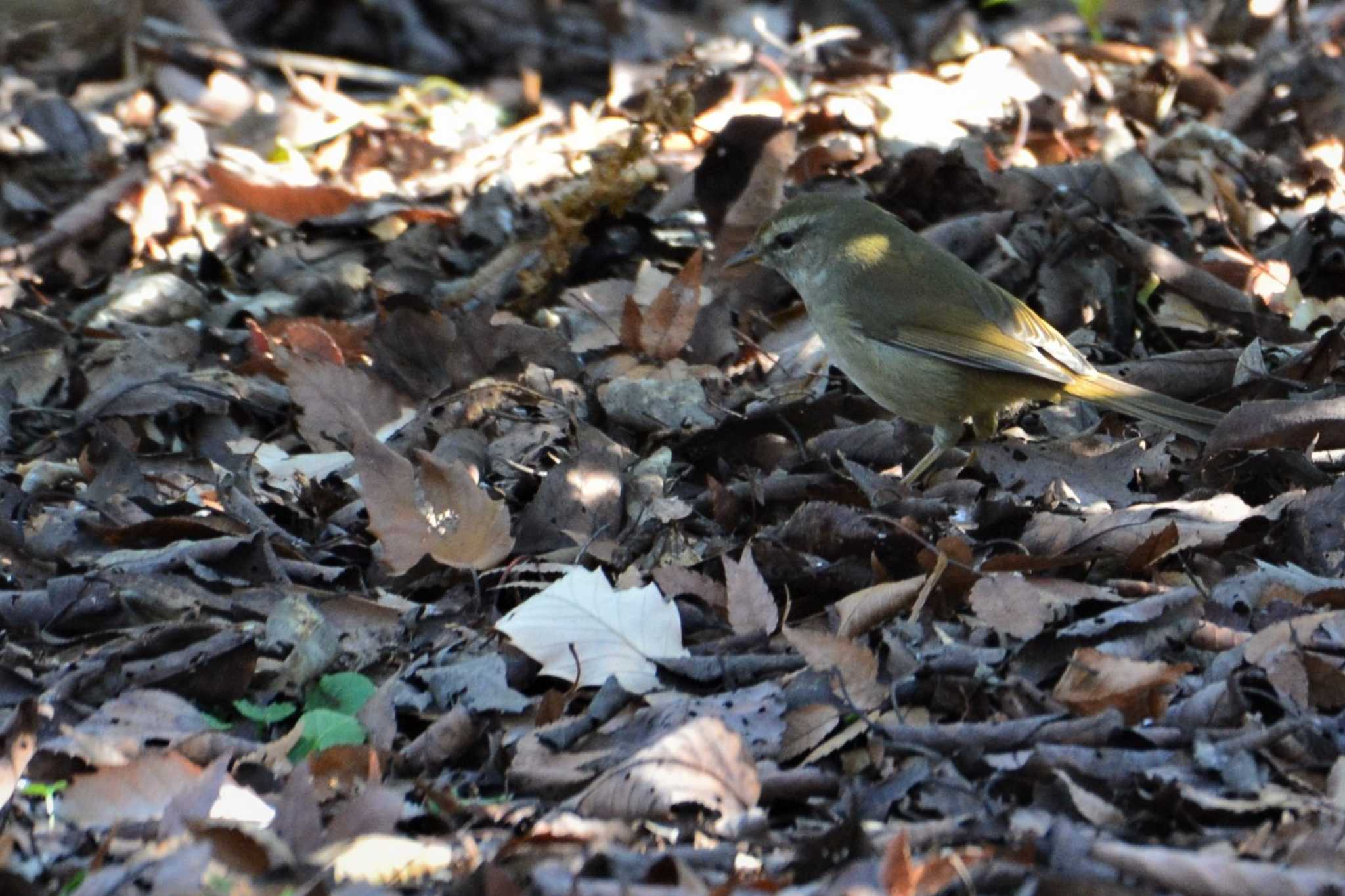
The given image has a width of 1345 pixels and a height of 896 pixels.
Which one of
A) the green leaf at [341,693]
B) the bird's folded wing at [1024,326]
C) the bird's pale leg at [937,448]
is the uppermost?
the bird's folded wing at [1024,326]

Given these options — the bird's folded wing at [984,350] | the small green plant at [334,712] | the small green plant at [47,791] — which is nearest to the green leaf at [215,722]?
the small green plant at [334,712]

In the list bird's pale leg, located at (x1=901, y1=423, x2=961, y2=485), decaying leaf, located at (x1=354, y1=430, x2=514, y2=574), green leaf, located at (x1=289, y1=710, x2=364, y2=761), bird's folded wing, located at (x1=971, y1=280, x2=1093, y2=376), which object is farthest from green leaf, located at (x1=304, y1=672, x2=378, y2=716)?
bird's folded wing, located at (x1=971, y1=280, x2=1093, y2=376)

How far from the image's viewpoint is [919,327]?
5617 mm

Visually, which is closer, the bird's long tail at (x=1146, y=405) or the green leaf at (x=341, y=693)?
the green leaf at (x=341, y=693)

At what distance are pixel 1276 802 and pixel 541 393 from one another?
120 inches

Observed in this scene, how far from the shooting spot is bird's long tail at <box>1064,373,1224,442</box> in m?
4.77

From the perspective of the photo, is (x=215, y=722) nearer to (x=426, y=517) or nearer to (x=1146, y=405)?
(x=426, y=517)

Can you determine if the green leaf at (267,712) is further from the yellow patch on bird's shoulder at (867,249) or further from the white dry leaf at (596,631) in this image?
the yellow patch on bird's shoulder at (867,249)

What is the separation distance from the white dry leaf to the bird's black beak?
2.38 metres

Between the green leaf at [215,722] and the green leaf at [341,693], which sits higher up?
the green leaf at [341,693]

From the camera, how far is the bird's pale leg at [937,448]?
500 cm

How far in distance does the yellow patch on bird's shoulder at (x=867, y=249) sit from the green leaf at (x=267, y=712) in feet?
9.48

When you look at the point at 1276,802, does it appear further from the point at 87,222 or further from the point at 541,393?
the point at 87,222

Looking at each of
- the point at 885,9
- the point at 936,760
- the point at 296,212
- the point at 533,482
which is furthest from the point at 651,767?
the point at 885,9
